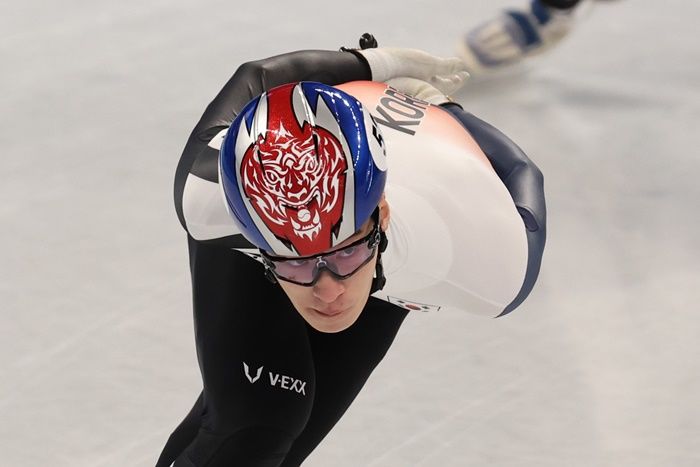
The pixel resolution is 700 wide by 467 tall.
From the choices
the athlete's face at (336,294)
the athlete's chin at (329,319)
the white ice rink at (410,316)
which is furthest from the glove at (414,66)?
the white ice rink at (410,316)

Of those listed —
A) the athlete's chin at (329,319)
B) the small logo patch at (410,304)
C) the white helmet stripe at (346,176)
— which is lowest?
the small logo patch at (410,304)

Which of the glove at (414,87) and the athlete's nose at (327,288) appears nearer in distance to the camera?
the athlete's nose at (327,288)

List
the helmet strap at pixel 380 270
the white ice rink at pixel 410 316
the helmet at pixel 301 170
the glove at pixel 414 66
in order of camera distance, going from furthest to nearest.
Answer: the white ice rink at pixel 410 316
the glove at pixel 414 66
the helmet strap at pixel 380 270
the helmet at pixel 301 170

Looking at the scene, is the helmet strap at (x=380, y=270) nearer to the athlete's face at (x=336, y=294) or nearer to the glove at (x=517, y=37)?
the athlete's face at (x=336, y=294)

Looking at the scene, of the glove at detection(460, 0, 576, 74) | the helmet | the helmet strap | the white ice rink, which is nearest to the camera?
the helmet

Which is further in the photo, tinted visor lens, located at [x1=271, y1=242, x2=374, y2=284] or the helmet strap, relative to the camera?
the helmet strap

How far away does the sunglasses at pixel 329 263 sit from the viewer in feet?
7.41

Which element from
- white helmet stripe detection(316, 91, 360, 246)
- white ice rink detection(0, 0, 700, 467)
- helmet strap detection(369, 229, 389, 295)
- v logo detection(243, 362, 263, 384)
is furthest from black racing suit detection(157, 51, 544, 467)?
white ice rink detection(0, 0, 700, 467)

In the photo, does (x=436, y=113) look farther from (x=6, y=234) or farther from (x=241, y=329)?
(x=6, y=234)

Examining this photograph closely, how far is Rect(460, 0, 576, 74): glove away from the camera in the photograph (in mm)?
5402

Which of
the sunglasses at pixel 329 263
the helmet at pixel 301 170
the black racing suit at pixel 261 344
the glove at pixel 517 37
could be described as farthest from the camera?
the glove at pixel 517 37

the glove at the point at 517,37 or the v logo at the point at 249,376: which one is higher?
the v logo at the point at 249,376

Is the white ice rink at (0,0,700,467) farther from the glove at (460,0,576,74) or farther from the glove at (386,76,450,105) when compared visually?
the glove at (386,76,450,105)

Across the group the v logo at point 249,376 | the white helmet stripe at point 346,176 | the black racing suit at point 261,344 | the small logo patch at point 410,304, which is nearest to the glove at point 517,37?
the black racing suit at point 261,344
